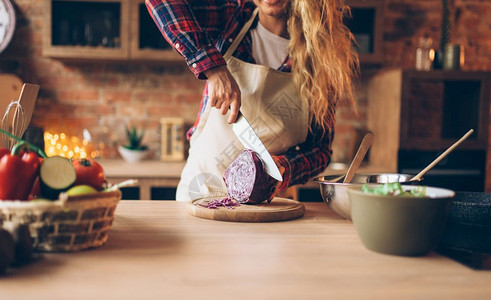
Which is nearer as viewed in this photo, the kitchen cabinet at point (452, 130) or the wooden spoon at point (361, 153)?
the wooden spoon at point (361, 153)

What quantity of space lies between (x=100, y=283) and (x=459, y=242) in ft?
2.17

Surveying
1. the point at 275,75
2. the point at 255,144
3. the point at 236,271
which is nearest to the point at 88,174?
the point at 236,271

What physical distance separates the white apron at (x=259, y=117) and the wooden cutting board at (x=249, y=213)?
16.9 inches

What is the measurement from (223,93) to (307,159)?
0.39 metres

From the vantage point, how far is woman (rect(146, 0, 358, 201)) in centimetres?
143

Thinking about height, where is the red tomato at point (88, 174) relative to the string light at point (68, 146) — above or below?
above

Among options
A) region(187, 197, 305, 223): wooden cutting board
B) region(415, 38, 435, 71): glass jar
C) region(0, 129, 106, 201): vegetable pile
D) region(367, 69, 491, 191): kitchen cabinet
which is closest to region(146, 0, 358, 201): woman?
region(187, 197, 305, 223): wooden cutting board

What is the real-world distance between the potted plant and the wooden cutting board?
1.94 meters

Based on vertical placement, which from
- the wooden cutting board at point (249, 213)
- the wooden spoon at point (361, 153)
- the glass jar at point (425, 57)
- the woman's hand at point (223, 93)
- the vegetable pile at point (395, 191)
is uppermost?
the glass jar at point (425, 57)

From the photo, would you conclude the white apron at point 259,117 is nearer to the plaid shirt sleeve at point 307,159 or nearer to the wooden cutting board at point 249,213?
the plaid shirt sleeve at point 307,159

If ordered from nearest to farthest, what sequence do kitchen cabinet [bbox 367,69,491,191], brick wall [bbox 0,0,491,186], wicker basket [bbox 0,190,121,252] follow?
wicker basket [bbox 0,190,121,252], kitchen cabinet [bbox 367,69,491,191], brick wall [bbox 0,0,491,186]

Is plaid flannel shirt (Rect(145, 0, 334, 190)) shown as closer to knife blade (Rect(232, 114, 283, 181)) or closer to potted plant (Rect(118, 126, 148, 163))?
knife blade (Rect(232, 114, 283, 181))

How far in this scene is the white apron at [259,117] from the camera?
154cm

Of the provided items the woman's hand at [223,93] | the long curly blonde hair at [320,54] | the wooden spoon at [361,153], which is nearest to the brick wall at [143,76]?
the long curly blonde hair at [320,54]
